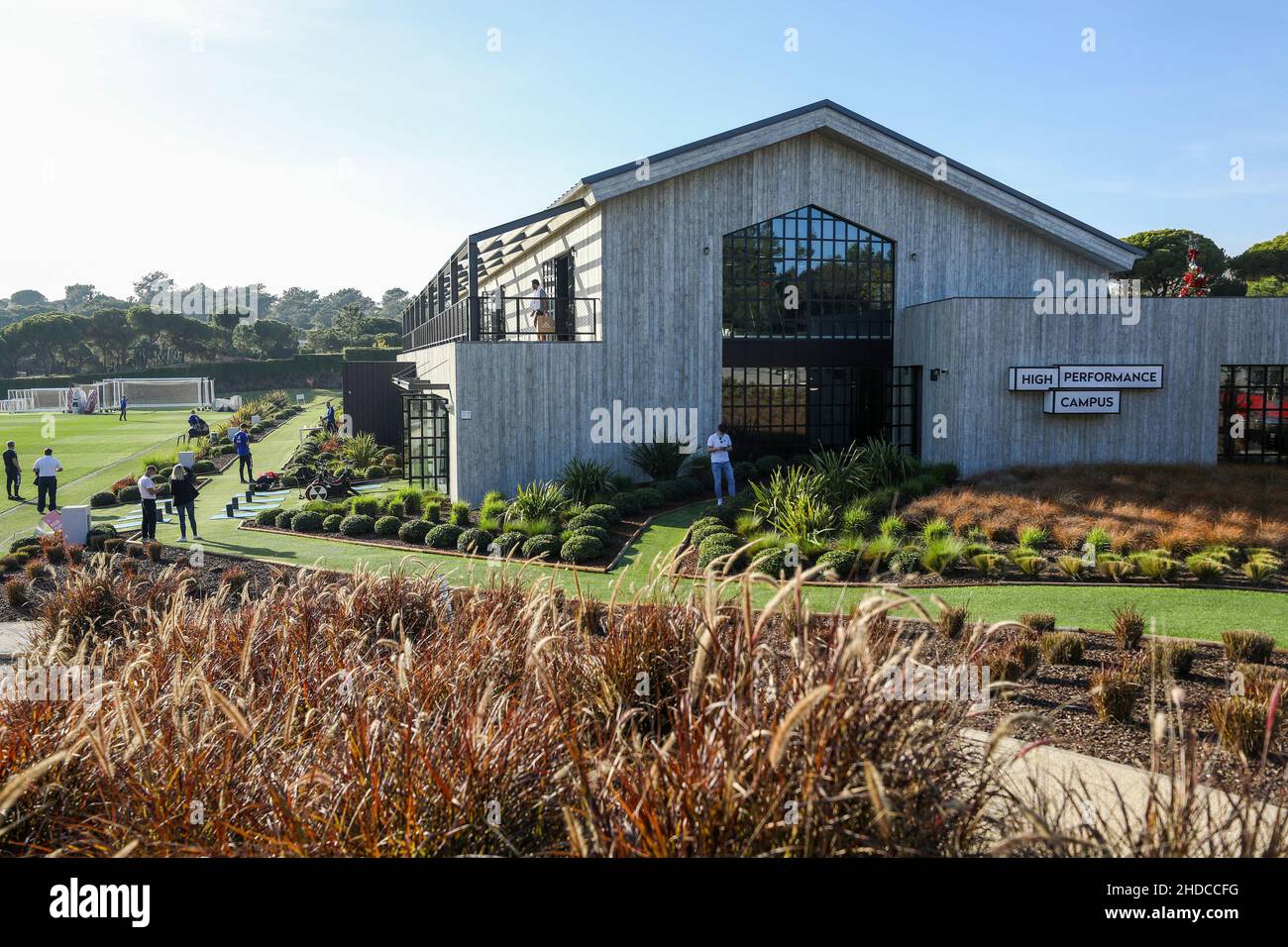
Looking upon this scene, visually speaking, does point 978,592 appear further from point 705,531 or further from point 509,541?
point 509,541

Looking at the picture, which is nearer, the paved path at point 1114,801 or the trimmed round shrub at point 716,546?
the paved path at point 1114,801

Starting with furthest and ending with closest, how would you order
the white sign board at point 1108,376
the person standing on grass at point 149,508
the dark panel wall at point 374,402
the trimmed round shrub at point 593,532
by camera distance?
the dark panel wall at point 374,402, the white sign board at point 1108,376, the person standing on grass at point 149,508, the trimmed round shrub at point 593,532

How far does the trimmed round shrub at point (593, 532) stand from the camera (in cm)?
1476

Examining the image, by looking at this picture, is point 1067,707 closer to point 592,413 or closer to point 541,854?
point 541,854

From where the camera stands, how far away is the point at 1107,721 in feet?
22.5

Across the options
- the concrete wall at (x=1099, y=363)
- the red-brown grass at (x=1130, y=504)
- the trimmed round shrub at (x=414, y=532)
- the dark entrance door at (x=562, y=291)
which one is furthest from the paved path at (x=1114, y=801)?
the dark entrance door at (x=562, y=291)

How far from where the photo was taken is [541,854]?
388 centimetres

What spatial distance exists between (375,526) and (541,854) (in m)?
14.0

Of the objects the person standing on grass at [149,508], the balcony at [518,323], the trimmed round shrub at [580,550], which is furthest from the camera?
the balcony at [518,323]

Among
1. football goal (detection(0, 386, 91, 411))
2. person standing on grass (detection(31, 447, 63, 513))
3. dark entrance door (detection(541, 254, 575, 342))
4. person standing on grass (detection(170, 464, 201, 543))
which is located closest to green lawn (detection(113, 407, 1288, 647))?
person standing on grass (detection(170, 464, 201, 543))

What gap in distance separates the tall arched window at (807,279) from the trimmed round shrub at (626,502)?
588cm

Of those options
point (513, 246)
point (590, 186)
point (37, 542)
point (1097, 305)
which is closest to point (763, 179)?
point (590, 186)

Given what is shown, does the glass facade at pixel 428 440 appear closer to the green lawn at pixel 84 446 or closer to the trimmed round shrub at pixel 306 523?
the trimmed round shrub at pixel 306 523

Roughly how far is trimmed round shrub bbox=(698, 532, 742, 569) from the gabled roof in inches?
383
